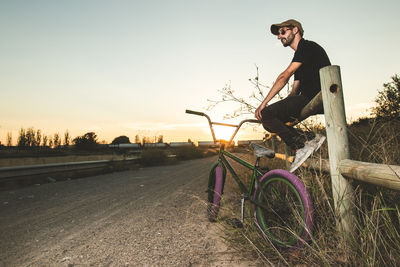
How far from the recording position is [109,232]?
2732mm

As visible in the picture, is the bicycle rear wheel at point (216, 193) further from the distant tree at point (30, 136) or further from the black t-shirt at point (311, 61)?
the distant tree at point (30, 136)

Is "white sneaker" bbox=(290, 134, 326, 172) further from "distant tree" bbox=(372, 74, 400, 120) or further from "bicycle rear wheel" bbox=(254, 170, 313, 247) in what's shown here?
"distant tree" bbox=(372, 74, 400, 120)

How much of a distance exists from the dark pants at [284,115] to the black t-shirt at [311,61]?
174 mm

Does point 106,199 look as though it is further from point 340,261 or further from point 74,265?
point 340,261

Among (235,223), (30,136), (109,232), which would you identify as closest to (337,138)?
(235,223)

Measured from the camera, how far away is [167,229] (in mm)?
2811

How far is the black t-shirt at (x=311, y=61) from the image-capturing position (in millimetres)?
2139

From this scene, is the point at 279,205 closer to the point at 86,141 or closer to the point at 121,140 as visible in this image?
the point at 86,141

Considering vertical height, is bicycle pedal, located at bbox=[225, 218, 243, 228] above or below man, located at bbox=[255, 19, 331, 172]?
below

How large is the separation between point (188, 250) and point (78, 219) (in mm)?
2050

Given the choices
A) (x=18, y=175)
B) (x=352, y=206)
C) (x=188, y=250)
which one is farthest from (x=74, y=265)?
(x=18, y=175)

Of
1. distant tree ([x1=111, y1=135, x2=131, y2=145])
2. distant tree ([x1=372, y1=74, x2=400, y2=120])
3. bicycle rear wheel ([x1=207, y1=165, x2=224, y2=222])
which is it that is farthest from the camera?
distant tree ([x1=111, y1=135, x2=131, y2=145])

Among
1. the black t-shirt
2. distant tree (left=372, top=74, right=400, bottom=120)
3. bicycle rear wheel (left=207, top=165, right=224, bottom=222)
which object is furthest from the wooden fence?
distant tree (left=372, top=74, right=400, bottom=120)

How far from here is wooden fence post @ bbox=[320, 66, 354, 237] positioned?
1.57 meters
